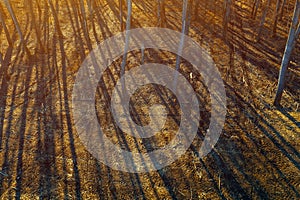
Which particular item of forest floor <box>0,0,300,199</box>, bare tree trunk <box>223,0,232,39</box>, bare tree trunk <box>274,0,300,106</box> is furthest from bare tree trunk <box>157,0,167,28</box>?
bare tree trunk <box>274,0,300,106</box>

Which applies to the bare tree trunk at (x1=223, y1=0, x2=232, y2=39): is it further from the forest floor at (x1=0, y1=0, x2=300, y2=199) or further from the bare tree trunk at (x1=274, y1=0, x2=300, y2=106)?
the bare tree trunk at (x1=274, y1=0, x2=300, y2=106)

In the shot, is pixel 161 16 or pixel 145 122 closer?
pixel 145 122

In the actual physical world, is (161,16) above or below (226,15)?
below

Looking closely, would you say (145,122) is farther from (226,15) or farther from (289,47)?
(226,15)

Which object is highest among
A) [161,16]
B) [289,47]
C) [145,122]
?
[289,47]

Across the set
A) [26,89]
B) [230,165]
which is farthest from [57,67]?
[230,165]

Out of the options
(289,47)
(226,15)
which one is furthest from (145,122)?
(226,15)

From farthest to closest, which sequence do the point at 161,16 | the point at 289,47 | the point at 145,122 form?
the point at 161,16
the point at 145,122
the point at 289,47

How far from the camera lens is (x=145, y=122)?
12.9 meters

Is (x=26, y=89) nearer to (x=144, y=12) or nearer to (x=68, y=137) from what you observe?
(x=68, y=137)

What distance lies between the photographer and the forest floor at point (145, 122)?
33.6 feet

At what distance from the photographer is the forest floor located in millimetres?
10234

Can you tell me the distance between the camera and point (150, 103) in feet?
45.6

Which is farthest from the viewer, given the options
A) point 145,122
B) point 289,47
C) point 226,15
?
point 226,15
